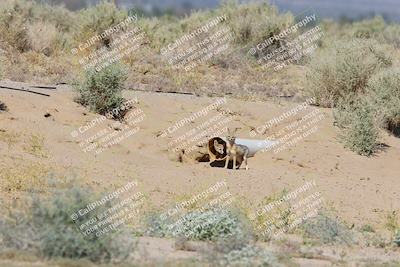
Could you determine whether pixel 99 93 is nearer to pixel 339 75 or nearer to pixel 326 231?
pixel 339 75

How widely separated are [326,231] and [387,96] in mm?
8990

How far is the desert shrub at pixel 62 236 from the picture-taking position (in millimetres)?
9266

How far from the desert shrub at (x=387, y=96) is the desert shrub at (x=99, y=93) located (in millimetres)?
6063

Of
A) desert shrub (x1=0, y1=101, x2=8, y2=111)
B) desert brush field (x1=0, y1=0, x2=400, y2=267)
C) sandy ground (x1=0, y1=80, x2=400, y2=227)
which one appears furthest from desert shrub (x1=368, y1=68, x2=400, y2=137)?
desert shrub (x1=0, y1=101, x2=8, y2=111)

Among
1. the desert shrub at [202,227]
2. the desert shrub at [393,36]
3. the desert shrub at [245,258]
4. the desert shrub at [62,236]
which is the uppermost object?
the desert shrub at [62,236]

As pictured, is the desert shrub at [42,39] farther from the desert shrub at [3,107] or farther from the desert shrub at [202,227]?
the desert shrub at [202,227]

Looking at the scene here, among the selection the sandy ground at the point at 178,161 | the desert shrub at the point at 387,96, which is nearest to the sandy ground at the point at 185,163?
the sandy ground at the point at 178,161

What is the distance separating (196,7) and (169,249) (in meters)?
27.6

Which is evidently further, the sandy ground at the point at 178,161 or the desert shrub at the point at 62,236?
the sandy ground at the point at 178,161

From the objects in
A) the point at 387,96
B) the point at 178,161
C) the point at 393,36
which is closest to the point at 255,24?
the point at 393,36

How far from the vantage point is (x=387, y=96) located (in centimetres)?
2056

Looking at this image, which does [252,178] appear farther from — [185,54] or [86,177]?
[185,54]

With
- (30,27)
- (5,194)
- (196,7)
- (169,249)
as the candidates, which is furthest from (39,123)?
(196,7)

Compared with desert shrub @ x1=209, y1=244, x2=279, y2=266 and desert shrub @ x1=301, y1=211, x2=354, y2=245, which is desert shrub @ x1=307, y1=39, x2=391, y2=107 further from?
desert shrub @ x1=209, y1=244, x2=279, y2=266
